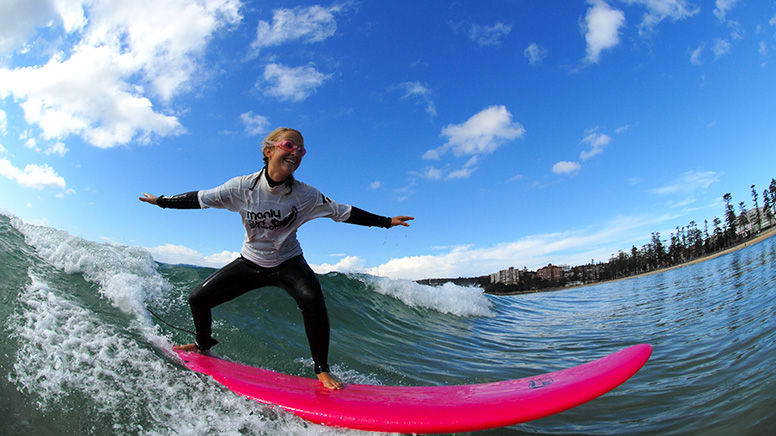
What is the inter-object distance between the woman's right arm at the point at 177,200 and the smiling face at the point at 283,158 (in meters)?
0.81

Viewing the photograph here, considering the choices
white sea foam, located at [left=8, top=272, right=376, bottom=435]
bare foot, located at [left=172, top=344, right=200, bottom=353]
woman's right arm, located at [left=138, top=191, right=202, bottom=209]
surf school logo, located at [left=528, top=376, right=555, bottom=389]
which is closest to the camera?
white sea foam, located at [left=8, top=272, right=376, bottom=435]

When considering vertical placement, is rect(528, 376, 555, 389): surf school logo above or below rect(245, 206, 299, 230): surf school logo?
below

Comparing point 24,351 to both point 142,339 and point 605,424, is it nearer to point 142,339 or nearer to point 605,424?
point 142,339

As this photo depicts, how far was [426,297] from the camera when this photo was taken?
12.4 meters

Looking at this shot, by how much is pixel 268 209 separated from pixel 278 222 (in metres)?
0.15

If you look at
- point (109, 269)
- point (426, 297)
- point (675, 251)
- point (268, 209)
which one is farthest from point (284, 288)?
point (675, 251)

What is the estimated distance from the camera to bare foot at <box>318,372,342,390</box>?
3213 millimetres

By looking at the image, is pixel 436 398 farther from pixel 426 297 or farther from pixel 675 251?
pixel 675 251

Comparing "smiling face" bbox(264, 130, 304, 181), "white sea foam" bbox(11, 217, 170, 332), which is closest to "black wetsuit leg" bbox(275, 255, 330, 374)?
"smiling face" bbox(264, 130, 304, 181)

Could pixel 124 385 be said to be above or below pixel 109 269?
below

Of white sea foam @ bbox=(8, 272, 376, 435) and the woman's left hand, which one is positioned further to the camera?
the woman's left hand

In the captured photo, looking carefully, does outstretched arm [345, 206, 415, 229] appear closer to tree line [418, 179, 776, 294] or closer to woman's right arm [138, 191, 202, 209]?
woman's right arm [138, 191, 202, 209]

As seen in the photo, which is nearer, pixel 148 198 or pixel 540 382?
pixel 540 382

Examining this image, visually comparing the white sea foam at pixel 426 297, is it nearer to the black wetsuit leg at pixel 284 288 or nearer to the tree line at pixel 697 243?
the black wetsuit leg at pixel 284 288
